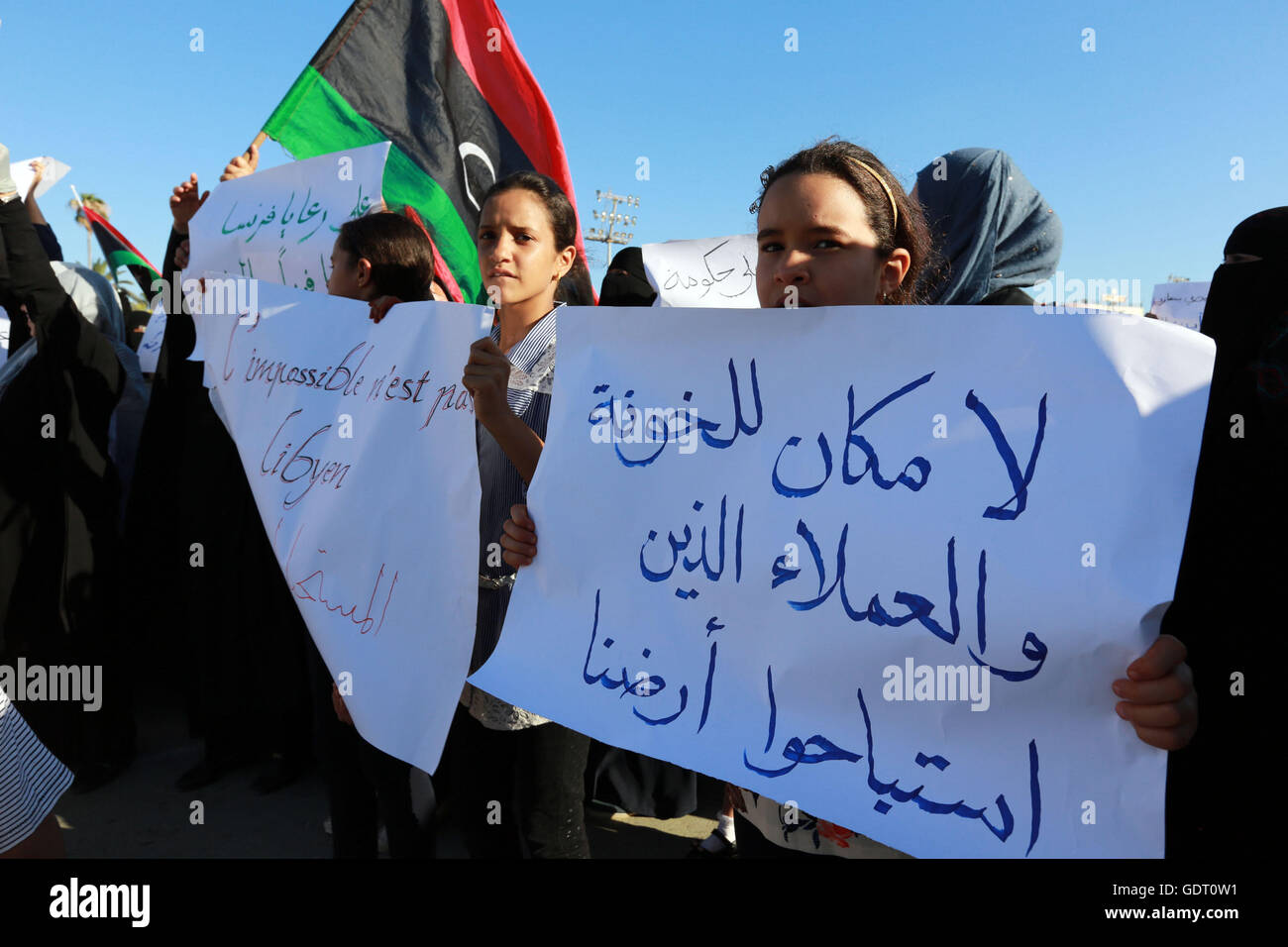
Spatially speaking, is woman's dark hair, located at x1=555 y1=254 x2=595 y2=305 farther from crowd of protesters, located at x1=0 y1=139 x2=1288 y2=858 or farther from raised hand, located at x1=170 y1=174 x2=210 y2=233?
raised hand, located at x1=170 y1=174 x2=210 y2=233

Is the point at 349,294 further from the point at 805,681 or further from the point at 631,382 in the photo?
the point at 805,681

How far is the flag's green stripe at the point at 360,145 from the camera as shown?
311cm

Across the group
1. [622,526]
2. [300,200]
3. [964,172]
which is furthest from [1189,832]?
[300,200]

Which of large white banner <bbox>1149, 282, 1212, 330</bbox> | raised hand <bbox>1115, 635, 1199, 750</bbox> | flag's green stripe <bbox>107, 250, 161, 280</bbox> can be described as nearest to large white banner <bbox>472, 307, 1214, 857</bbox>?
raised hand <bbox>1115, 635, 1199, 750</bbox>

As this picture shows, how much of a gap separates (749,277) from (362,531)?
3.04 m

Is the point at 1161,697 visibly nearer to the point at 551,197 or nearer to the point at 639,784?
the point at 551,197

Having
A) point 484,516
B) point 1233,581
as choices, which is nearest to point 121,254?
point 484,516

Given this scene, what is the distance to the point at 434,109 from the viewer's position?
11.3ft

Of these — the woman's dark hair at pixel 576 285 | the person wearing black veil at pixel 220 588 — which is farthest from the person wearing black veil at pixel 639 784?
the woman's dark hair at pixel 576 285

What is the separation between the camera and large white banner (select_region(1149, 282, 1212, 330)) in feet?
15.8

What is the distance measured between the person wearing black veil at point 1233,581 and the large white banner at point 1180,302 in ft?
14.4

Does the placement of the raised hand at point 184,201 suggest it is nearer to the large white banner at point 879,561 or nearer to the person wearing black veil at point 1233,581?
the large white banner at point 879,561
